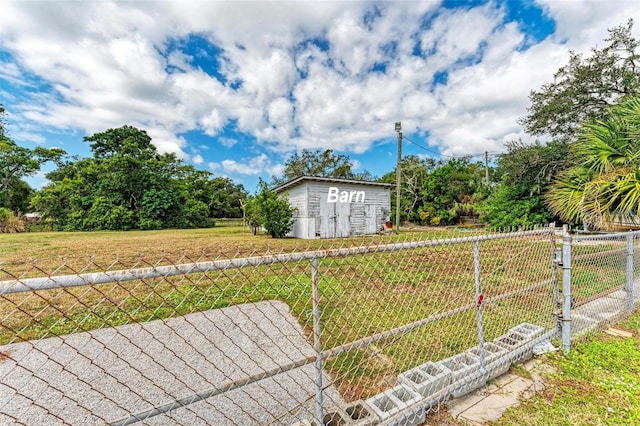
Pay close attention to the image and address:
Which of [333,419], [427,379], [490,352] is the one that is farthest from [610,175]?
[333,419]

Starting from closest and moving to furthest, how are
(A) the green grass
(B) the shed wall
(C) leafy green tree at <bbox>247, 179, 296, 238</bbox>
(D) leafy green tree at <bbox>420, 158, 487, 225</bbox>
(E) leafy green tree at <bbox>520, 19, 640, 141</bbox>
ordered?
1. (A) the green grass
2. (E) leafy green tree at <bbox>520, 19, 640, 141</bbox>
3. (C) leafy green tree at <bbox>247, 179, 296, 238</bbox>
4. (B) the shed wall
5. (D) leafy green tree at <bbox>420, 158, 487, 225</bbox>

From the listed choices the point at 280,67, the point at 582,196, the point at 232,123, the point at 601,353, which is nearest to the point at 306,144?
the point at 232,123

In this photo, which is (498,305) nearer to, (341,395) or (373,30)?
(341,395)

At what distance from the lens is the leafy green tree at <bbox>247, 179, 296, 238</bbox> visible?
13.3 meters

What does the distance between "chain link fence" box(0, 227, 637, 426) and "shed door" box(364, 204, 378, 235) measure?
10575 mm

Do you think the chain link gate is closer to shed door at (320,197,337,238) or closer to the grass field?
the grass field

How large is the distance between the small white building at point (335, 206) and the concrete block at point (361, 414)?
11.5m

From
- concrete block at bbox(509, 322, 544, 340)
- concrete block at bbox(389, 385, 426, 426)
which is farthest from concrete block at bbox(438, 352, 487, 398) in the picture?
concrete block at bbox(509, 322, 544, 340)

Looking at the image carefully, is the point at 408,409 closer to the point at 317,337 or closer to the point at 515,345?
the point at 317,337

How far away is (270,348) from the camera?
3049 millimetres

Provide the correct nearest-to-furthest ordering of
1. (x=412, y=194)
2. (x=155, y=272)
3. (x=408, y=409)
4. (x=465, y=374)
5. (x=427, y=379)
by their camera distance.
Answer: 1. (x=155, y=272)
2. (x=408, y=409)
3. (x=427, y=379)
4. (x=465, y=374)
5. (x=412, y=194)

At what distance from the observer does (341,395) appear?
222 centimetres

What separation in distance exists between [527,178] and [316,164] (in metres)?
24.2

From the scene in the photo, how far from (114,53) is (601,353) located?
1159 centimetres
